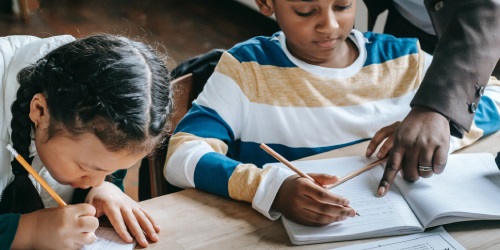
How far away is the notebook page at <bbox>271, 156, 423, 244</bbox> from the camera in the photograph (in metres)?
1.18

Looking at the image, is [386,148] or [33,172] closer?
[33,172]

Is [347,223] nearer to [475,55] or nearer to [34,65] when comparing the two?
[475,55]

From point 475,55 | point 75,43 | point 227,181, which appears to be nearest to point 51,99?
point 75,43

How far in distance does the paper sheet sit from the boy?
26cm

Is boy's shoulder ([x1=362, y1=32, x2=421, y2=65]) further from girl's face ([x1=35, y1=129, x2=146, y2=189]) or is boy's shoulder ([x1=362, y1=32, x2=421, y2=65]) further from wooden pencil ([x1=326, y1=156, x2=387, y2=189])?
girl's face ([x1=35, y1=129, x2=146, y2=189])

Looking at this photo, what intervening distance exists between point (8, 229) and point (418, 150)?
800 mm

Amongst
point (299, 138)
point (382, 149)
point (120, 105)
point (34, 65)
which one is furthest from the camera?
point (299, 138)

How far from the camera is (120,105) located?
1106 millimetres

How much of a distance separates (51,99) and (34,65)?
0.12 m

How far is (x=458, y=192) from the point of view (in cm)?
128

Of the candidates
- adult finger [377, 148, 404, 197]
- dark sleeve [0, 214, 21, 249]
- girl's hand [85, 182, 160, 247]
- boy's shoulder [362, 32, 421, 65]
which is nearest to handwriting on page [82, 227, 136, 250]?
girl's hand [85, 182, 160, 247]

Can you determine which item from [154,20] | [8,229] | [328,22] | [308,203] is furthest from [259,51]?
[154,20]

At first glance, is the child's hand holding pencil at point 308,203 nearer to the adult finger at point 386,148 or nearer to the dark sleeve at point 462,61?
the adult finger at point 386,148

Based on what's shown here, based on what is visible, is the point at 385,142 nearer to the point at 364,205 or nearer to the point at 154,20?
the point at 364,205
